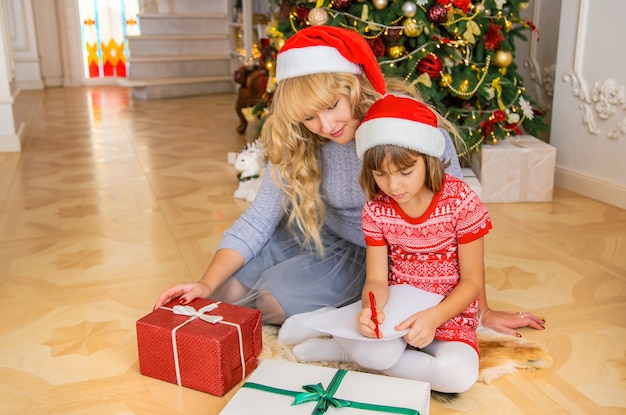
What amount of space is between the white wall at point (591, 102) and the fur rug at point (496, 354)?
57.9 inches

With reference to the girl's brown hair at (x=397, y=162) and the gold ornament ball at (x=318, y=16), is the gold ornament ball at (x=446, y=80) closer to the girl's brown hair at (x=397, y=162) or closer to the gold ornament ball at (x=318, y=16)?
the gold ornament ball at (x=318, y=16)

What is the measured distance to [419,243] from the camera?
4.80 ft

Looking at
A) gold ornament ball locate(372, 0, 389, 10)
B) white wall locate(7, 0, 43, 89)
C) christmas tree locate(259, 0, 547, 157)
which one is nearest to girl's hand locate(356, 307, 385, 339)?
christmas tree locate(259, 0, 547, 157)

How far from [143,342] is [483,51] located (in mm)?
2041

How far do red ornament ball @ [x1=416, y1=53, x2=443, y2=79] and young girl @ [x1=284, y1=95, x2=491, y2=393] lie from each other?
141 cm

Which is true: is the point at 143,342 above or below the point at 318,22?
below

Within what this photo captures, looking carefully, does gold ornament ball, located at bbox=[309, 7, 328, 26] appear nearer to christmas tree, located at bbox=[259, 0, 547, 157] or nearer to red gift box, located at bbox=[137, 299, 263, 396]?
christmas tree, located at bbox=[259, 0, 547, 157]

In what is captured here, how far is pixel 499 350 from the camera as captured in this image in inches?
61.9

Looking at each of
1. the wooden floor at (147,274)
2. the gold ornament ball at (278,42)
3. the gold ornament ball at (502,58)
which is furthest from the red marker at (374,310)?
the gold ornament ball at (278,42)

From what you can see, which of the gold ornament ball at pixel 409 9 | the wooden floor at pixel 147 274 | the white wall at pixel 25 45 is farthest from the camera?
the white wall at pixel 25 45

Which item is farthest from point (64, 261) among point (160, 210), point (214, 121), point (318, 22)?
point (214, 121)

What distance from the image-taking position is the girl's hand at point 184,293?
1.53 m

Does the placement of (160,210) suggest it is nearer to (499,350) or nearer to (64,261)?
(64,261)

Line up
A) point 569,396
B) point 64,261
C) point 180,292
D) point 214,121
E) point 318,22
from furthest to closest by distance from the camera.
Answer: point 214,121
point 318,22
point 64,261
point 180,292
point 569,396
